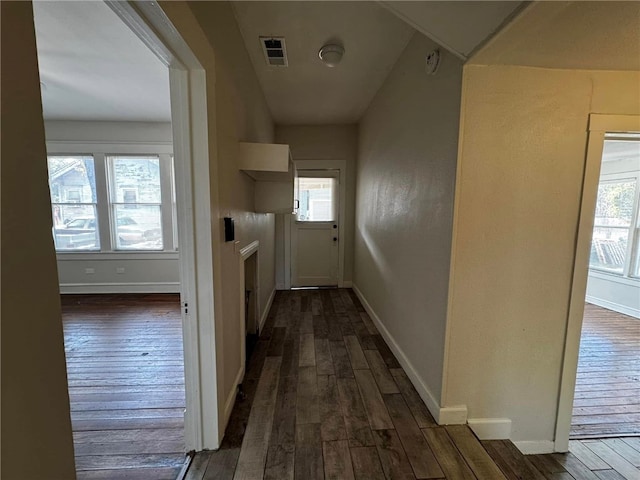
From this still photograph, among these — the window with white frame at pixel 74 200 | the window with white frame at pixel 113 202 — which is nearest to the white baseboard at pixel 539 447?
the window with white frame at pixel 113 202

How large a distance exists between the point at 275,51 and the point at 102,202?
3868 mm

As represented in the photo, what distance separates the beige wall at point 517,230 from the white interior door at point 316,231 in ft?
10.1

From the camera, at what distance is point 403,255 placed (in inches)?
93.2

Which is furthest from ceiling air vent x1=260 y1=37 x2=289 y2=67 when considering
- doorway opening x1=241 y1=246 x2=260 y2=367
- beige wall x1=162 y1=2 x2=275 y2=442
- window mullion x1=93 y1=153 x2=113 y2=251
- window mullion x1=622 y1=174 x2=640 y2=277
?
window mullion x1=622 y1=174 x2=640 y2=277

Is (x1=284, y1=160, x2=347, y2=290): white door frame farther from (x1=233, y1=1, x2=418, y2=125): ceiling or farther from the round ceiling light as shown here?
the round ceiling light

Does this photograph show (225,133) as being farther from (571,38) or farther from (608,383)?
(608,383)

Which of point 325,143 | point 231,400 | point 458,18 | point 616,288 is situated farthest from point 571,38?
point 616,288

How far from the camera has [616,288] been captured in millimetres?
4426

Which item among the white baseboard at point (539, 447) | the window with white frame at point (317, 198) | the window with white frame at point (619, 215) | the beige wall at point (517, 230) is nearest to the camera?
the beige wall at point (517, 230)

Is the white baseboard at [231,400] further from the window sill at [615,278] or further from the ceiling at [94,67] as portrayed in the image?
the window sill at [615,278]

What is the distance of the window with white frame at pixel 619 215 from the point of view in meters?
4.23

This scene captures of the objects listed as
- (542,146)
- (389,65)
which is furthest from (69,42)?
(542,146)

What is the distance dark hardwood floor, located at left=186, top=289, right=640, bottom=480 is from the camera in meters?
1.39

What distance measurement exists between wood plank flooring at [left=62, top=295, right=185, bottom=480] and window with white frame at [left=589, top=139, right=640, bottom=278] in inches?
242
